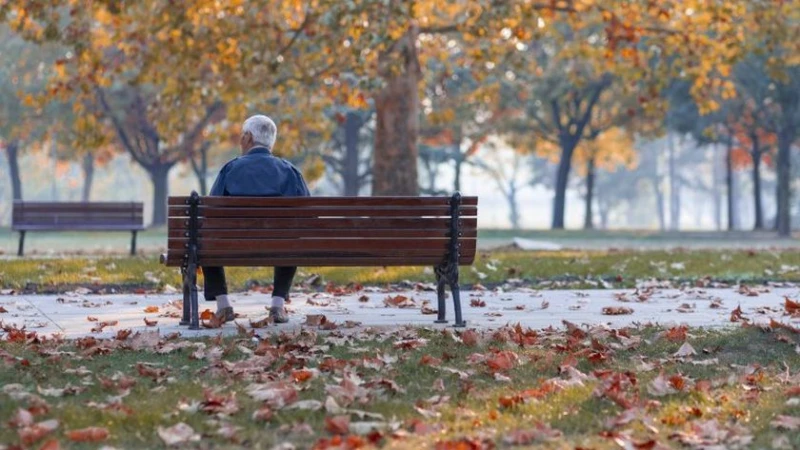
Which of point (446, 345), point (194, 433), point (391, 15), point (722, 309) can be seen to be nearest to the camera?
point (194, 433)

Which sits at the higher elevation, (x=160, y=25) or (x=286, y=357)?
(x=160, y=25)

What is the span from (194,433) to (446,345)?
9.06 feet

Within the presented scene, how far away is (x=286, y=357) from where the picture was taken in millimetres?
7184

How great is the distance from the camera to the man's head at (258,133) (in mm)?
9336

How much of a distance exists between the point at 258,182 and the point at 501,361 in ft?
9.28

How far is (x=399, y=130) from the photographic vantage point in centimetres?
2139

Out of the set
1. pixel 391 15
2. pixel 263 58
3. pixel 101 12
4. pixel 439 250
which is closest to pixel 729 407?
pixel 439 250

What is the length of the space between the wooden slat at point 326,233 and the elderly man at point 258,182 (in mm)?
454

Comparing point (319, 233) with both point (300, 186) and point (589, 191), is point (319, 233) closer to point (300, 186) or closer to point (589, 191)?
point (300, 186)

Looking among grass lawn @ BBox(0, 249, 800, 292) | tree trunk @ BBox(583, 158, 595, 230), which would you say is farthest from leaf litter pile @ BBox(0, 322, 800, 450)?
tree trunk @ BBox(583, 158, 595, 230)

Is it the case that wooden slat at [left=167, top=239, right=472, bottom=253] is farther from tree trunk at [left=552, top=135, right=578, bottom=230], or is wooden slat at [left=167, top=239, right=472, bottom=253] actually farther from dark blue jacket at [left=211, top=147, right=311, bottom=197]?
tree trunk at [left=552, top=135, right=578, bottom=230]

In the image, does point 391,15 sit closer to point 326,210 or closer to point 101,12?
point 101,12

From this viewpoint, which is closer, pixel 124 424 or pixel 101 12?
pixel 124 424

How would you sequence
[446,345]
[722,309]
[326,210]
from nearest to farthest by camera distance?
[446,345] → [326,210] → [722,309]
